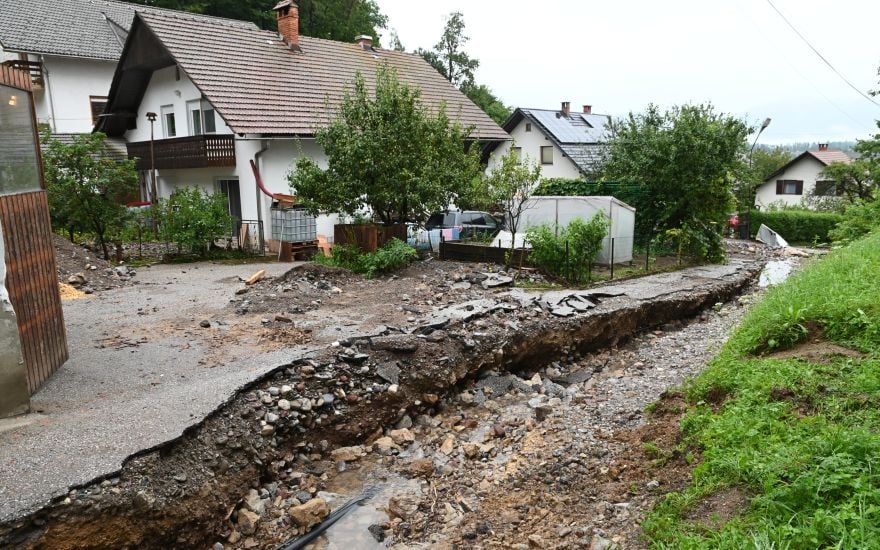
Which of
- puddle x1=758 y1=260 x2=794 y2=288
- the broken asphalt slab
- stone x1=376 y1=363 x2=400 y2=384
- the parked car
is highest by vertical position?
the parked car

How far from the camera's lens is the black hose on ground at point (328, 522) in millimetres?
4992

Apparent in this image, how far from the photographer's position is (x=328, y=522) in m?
5.28

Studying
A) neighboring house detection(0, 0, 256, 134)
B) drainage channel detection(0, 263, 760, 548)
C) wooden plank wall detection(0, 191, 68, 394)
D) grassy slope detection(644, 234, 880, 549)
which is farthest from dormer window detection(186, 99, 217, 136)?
grassy slope detection(644, 234, 880, 549)

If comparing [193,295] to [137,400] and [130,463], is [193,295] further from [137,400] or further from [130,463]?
[130,463]

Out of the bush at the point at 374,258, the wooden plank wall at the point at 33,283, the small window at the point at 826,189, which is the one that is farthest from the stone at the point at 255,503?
the small window at the point at 826,189

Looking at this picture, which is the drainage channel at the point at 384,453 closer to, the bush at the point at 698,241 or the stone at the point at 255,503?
the stone at the point at 255,503

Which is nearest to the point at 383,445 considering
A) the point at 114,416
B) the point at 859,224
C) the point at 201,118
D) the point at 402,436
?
the point at 402,436

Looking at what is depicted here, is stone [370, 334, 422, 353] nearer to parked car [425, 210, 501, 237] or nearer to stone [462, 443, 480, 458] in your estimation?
stone [462, 443, 480, 458]

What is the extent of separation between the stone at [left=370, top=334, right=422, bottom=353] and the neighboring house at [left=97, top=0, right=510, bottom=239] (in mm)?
8713

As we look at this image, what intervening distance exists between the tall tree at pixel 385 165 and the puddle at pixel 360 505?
827 cm

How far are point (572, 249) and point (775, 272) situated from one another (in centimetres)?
738

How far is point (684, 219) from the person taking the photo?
1692 cm

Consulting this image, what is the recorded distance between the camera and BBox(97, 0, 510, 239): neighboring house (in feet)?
55.6

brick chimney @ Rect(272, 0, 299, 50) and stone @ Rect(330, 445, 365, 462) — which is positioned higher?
brick chimney @ Rect(272, 0, 299, 50)
